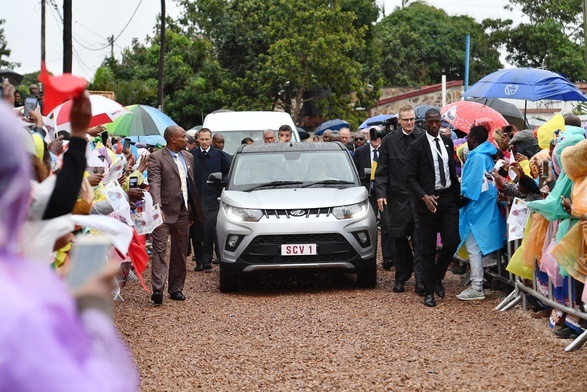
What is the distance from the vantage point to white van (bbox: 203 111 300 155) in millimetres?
17094

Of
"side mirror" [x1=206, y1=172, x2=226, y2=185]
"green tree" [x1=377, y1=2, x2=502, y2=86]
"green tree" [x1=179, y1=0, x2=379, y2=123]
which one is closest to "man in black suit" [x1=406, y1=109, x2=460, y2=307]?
"side mirror" [x1=206, y1=172, x2=226, y2=185]

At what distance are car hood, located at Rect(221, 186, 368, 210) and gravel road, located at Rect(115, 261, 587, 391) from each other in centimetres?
103

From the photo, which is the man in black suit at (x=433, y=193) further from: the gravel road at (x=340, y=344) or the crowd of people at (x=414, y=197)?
the gravel road at (x=340, y=344)

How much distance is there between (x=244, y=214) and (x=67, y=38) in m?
10.6

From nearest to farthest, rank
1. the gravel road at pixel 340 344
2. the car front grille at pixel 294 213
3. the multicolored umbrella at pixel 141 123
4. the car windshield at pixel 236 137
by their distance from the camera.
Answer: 1. the gravel road at pixel 340 344
2. the car front grille at pixel 294 213
3. the car windshield at pixel 236 137
4. the multicolored umbrella at pixel 141 123

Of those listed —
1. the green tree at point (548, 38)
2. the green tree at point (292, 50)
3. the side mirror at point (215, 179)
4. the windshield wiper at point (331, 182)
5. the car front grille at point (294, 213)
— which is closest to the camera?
the car front grille at point (294, 213)

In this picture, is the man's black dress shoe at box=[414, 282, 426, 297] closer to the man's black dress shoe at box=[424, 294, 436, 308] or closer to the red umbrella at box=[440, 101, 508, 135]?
the man's black dress shoe at box=[424, 294, 436, 308]

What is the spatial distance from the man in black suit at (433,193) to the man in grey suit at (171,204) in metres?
2.45

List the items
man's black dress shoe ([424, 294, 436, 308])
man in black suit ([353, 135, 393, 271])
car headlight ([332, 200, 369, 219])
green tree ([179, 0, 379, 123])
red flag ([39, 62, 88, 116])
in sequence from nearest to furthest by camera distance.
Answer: red flag ([39, 62, 88, 116]) < man's black dress shoe ([424, 294, 436, 308]) < car headlight ([332, 200, 369, 219]) < man in black suit ([353, 135, 393, 271]) < green tree ([179, 0, 379, 123])

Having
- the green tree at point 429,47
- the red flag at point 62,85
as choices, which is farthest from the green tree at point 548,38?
the red flag at point 62,85

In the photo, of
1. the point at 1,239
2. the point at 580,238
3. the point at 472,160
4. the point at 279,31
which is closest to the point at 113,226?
the point at 1,239

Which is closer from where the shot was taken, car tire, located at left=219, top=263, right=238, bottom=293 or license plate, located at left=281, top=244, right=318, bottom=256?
license plate, located at left=281, top=244, right=318, bottom=256

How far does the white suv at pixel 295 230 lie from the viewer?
11.2 metres

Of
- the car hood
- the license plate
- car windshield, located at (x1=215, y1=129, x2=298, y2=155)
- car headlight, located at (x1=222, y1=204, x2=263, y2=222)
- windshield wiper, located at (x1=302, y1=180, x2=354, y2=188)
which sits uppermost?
car windshield, located at (x1=215, y1=129, x2=298, y2=155)
